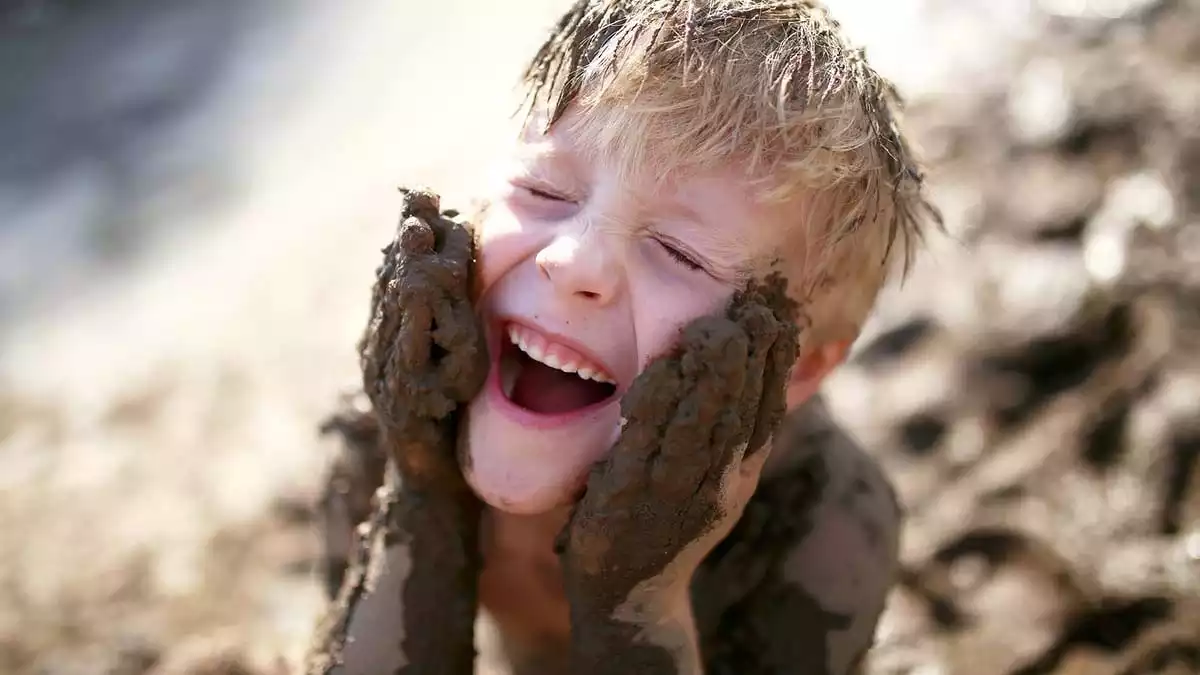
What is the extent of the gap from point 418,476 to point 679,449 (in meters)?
0.36

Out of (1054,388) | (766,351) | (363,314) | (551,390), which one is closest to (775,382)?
(766,351)

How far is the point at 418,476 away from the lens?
4.82ft

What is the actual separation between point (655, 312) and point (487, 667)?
905 millimetres

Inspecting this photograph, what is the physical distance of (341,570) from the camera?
190cm

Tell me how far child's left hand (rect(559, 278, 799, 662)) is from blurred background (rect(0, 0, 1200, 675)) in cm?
67

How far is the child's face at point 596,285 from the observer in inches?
52.7

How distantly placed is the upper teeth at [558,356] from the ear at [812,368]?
1.11ft

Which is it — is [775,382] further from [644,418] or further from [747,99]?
[747,99]

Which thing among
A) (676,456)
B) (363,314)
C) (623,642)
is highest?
(363,314)

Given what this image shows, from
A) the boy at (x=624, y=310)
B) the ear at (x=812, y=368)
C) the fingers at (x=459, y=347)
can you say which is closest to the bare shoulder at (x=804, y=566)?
the ear at (x=812, y=368)

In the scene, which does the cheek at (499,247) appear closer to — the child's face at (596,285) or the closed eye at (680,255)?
the child's face at (596,285)

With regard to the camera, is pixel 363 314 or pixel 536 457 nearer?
pixel 536 457

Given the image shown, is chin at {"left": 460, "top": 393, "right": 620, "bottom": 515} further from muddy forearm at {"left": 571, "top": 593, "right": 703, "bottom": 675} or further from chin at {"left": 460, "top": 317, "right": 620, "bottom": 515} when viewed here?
muddy forearm at {"left": 571, "top": 593, "right": 703, "bottom": 675}

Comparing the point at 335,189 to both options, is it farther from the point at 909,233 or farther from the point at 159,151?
the point at 909,233
